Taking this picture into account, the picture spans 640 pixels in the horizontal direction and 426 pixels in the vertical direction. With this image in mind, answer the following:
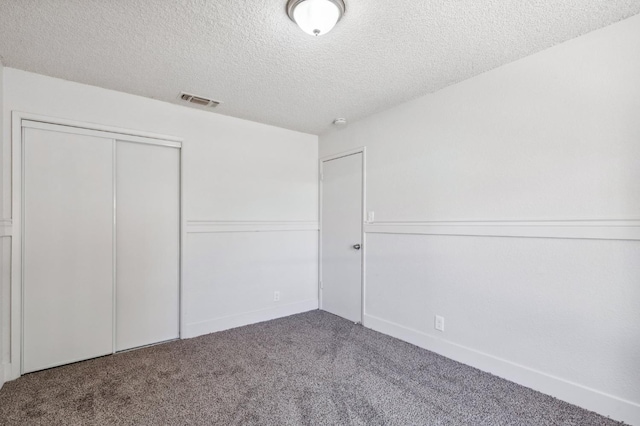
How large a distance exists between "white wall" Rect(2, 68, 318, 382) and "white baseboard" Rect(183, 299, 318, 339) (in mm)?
10

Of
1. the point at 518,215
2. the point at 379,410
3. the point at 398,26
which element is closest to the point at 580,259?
the point at 518,215

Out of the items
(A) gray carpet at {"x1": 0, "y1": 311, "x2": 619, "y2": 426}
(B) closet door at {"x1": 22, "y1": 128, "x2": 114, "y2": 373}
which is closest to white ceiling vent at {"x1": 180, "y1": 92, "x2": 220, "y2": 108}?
(B) closet door at {"x1": 22, "y1": 128, "x2": 114, "y2": 373}

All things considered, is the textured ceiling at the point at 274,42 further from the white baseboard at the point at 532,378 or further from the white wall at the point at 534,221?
the white baseboard at the point at 532,378

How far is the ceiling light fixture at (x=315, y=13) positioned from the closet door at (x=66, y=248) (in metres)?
2.09

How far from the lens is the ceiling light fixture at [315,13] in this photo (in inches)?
63.0

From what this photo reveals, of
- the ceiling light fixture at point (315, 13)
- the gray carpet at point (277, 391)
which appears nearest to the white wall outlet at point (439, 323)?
the gray carpet at point (277, 391)

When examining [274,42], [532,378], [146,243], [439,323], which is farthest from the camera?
[146,243]

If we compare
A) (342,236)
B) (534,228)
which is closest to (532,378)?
(534,228)

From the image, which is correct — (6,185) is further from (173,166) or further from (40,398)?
(40,398)

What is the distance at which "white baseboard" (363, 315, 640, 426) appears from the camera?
5.87 ft

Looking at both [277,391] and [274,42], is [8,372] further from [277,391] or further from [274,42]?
[274,42]

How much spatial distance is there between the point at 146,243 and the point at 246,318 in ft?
4.36

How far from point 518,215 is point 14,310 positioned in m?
3.82

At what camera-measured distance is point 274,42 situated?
2008mm
